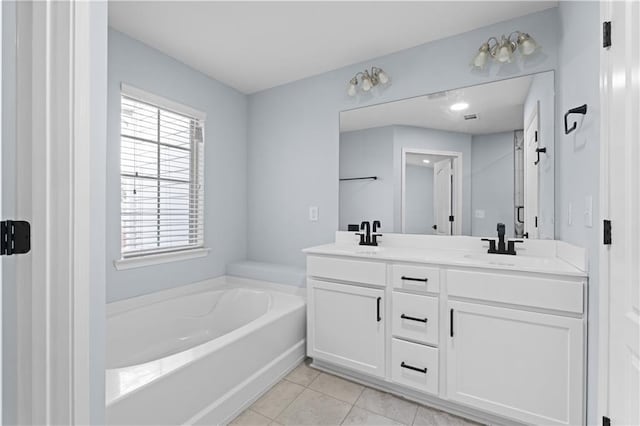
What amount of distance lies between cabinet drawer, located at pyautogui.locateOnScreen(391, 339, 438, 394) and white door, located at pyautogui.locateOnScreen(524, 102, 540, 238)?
3.39 feet

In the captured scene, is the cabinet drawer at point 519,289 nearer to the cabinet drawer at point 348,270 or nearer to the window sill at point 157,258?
the cabinet drawer at point 348,270

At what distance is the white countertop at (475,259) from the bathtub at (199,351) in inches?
27.4

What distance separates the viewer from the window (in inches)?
89.6

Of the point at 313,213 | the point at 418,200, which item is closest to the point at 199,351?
the point at 313,213

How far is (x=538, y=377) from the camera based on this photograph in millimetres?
1505

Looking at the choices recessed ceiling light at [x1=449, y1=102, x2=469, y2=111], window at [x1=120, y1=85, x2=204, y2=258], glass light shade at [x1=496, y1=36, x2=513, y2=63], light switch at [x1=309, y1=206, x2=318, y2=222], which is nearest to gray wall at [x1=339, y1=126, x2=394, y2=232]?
light switch at [x1=309, y1=206, x2=318, y2=222]

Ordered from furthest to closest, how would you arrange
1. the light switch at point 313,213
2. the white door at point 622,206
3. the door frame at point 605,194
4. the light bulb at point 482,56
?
the light switch at point 313,213 < the light bulb at point 482,56 < the door frame at point 605,194 < the white door at point 622,206

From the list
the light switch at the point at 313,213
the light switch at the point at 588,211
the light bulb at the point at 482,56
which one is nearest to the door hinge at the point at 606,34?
the light switch at the point at 588,211

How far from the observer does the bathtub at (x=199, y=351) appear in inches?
53.9

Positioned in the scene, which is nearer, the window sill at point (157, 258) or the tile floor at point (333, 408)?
the tile floor at point (333, 408)

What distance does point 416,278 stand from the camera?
1.83m

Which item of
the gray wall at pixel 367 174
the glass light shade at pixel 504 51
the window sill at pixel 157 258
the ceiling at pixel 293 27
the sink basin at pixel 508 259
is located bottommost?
the window sill at pixel 157 258

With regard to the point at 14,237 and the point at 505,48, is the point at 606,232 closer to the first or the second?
the point at 505,48

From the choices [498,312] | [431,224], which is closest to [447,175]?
[431,224]
